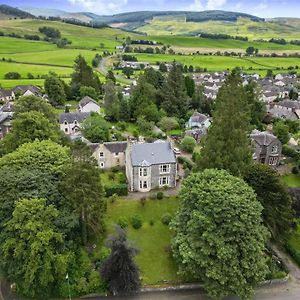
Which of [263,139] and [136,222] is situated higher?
[263,139]

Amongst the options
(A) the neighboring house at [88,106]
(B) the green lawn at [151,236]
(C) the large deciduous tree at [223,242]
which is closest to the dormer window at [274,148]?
(B) the green lawn at [151,236]

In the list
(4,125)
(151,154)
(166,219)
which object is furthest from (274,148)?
(4,125)

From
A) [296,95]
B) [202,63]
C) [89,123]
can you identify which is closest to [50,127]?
[89,123]

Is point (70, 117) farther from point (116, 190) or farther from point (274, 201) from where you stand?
point (274, 201)

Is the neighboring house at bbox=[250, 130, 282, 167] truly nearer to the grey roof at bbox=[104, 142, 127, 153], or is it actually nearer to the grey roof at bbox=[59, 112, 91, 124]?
the grey roof at bbox=[104, 142, 127, 153]

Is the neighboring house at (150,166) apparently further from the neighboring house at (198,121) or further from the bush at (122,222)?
the neighboring house at (198,121)

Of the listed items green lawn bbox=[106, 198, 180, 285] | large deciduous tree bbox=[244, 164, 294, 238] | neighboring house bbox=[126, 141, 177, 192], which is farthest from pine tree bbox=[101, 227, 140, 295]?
neighboring house bbox=[126, 141, 177, 192]
